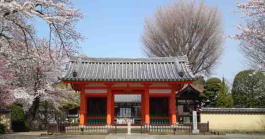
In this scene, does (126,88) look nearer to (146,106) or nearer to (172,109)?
(146,106)

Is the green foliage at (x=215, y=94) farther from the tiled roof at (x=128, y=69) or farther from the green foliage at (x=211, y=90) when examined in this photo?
the tiled roof at (x=128, y=69)

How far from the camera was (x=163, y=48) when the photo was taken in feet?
131

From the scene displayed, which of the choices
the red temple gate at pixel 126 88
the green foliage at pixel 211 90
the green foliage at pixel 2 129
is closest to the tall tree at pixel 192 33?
the green foliage at pixel 211 90

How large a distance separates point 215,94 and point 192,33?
28.9 feet

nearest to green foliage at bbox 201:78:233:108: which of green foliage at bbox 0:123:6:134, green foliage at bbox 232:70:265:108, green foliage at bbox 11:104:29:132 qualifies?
green foliage at bbox 232:70:265:108

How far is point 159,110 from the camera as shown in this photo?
23906 mm

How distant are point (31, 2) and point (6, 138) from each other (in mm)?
12050

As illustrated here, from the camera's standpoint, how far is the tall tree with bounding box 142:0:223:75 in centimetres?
3850

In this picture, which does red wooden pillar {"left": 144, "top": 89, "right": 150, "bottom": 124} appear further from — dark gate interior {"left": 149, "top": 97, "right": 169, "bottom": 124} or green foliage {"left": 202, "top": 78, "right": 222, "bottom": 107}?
green foliage {"left": 202, "top": 78, "right": 222, "bottom": 107}

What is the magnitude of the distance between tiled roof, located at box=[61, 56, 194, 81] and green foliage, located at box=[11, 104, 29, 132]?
6364mm

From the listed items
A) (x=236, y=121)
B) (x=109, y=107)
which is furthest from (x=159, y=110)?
(x=236, y=121)

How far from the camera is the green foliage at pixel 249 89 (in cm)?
2675

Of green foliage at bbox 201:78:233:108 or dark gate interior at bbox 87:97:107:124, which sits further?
green foliage at bbox 201:78:233:108

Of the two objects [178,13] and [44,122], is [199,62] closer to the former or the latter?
[178,13]
